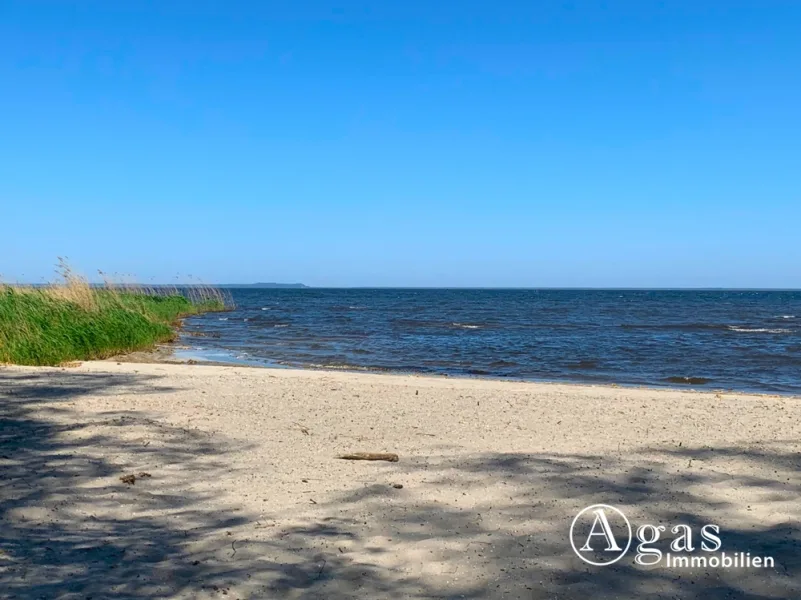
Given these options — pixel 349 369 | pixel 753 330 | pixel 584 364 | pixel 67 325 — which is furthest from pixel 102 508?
pixel 753 330

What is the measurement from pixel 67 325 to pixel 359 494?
12.6 meters

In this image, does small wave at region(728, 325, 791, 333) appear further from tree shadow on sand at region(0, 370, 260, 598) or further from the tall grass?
tree shadow on sand at region(0, 370, 260, 598)

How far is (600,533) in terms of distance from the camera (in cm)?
480

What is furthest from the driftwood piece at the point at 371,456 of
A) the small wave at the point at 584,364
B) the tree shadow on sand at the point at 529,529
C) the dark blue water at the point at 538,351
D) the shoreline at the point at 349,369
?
the small wave at the point at 584,364

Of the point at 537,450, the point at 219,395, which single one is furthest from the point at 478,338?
the point at 537,450

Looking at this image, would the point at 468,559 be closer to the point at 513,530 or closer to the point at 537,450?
the point at 513,530

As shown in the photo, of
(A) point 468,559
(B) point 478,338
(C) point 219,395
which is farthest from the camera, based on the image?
(B) point 478,338

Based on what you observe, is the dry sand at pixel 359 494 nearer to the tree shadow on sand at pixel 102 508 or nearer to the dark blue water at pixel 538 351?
the tree shadow on sand at pixel 102 508

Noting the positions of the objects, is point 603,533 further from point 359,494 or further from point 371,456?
point 371,456

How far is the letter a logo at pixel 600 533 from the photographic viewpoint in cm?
450

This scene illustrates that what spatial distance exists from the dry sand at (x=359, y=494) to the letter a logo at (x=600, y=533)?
78 millimetres

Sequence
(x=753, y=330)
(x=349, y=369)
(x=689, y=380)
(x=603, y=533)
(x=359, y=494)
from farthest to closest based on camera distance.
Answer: (x=753, y=330)
(x=349, y=369)
(x=689, y=380)
(x=359, y=494)
(x=603, y=533)

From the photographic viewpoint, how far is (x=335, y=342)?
27.2m

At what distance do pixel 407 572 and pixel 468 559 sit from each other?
398 mm
